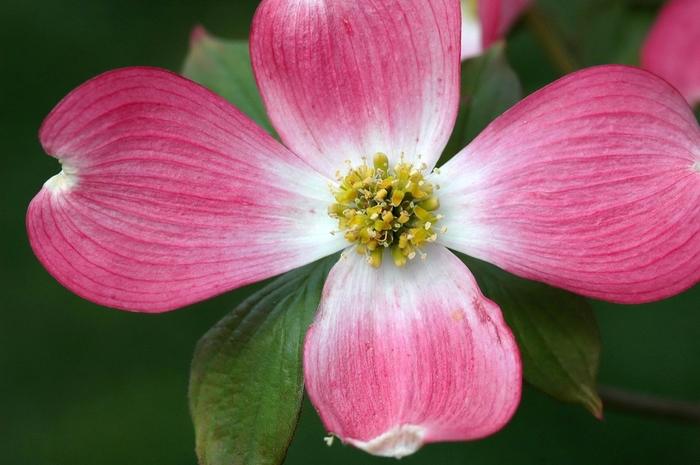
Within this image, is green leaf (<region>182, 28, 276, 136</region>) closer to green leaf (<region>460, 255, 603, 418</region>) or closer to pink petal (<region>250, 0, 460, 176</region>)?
pink petal (<region>250, 0, 460, 176</region>)

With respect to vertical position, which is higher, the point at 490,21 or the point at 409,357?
the point at 490,21

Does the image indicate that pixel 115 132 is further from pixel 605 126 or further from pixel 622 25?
pixel 622 25

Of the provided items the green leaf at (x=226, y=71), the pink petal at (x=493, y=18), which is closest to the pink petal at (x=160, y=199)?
the green leaf at (x=226, y=71)

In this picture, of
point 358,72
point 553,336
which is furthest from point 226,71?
point 553,336

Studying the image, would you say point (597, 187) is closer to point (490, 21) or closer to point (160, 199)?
point (490, 21)

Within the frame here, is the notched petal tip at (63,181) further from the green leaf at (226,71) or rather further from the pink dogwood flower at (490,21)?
the pink dogwood flower at (490,21)

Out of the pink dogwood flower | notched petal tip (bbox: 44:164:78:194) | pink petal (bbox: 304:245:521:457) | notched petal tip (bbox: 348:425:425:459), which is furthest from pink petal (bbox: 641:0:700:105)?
notched petal tip (bbox: 44:164:78:194)
